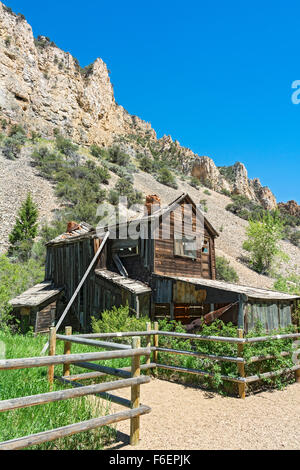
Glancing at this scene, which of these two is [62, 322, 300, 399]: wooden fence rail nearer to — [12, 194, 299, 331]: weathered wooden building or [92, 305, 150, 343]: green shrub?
[92, 305, 150, 343]: green shrub

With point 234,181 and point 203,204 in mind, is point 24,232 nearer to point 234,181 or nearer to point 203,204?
point 203,204

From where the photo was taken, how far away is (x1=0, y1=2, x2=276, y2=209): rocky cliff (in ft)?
159

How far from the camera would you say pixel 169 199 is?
143 ft

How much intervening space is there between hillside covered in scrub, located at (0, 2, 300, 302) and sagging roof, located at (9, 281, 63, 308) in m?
6.20

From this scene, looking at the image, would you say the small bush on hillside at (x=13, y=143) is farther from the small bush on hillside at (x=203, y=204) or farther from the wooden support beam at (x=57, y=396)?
the wooden support beam at (x=57, y=396)

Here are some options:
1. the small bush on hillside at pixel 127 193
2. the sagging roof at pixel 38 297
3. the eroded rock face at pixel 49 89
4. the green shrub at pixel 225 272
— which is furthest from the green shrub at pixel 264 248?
the eroded rock face at pixel 49 89

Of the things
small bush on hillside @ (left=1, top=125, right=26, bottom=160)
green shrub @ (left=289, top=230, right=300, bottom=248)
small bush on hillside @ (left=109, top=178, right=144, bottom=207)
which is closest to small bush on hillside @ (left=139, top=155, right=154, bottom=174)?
small bush on hillside @ (left=109, top=178, right=144, bottom=207)

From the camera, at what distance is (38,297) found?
635 inches

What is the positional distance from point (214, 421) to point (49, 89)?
197 ft

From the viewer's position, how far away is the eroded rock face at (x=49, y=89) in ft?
158

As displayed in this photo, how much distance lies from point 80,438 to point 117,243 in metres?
12.0

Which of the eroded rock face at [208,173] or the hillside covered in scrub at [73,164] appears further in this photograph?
the eroded rock face at [208,173]

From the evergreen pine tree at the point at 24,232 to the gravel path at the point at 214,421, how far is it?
19.4 metres

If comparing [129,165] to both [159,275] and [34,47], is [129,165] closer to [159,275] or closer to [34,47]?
[34,47]
